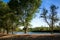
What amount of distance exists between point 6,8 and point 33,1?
1129 cm

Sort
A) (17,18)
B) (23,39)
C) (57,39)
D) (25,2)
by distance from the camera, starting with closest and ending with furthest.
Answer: (57,39) < (23,39) < (25,2) < (17,18)

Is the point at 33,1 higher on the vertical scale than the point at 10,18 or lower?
higher

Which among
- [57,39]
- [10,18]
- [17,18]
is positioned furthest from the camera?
[10,18]

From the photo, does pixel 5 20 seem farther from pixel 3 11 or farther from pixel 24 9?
pixel 24 9

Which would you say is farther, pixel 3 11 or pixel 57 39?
pixel 3 11

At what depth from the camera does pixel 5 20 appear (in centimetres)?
5434

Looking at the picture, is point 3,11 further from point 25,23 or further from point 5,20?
point 25,23

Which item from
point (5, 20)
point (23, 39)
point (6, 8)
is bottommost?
point (23, 39)

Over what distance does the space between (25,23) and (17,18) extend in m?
2.68

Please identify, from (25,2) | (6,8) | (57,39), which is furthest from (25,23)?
(57,39)

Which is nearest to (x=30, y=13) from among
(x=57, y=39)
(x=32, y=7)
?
(x=32, y=7)

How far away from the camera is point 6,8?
173 ft

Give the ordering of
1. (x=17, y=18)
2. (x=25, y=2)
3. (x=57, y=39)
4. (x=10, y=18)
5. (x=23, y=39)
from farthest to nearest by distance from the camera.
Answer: (x=10, y=18)
(x=17, y=18)
(x=25, y=2)
(x=23, y=39)
(x=57, y=39)

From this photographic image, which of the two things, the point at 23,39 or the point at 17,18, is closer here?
the point at 23,39
